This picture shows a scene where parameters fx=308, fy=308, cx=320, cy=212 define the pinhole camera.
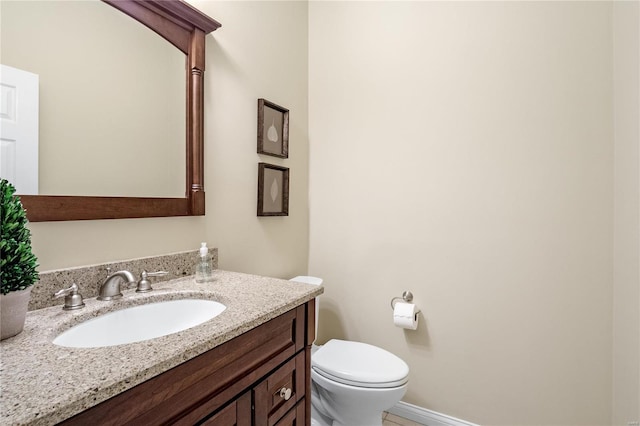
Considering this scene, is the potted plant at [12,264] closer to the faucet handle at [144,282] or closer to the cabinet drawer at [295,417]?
the faucet handle at [144,282]

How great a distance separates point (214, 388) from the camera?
723 mm

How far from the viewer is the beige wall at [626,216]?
49.4 inches

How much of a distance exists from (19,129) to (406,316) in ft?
5.79

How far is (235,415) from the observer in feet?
2.53

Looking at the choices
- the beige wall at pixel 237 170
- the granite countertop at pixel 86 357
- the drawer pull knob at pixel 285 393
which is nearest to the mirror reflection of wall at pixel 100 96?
the beige wall at pixel 237 170

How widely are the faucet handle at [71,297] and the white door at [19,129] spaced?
30 centimetres

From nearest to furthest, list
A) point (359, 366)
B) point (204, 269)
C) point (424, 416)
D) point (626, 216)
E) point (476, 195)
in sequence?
point (204, 269), point (626, 216), point (359, 366), point (476, 195), point (424, 416)

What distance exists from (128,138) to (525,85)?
5.93ft

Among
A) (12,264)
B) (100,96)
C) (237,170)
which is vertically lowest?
(12,264)

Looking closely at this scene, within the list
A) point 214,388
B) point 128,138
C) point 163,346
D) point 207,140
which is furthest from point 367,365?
point 128,138

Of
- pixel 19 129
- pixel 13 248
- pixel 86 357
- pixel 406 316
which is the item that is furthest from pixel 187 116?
pixel 406 316

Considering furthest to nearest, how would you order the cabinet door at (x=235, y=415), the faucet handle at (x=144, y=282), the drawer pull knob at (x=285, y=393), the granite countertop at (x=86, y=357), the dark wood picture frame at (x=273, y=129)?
the dark wood picture frame at (x=273, y=129), the faucet handle at (x=144, y=282), the drawer pull knob at (x=285, y=393), the cabinet door at (x=235, y=415), the granite countertop at (x=86, y=357)

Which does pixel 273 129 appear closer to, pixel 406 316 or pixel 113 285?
pixel 113 285

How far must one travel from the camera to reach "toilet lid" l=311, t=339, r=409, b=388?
1.37 meters
